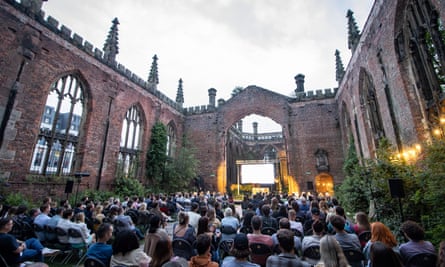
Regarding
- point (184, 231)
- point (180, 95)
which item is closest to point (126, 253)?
point (184, 231)

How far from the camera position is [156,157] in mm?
15875

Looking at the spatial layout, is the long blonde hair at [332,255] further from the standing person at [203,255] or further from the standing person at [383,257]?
the standing person at [203,255]

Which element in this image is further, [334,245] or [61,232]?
[61,232]

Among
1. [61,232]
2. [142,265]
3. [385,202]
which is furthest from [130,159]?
[385,202]

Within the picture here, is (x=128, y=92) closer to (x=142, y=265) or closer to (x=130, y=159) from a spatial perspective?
(x=130, y=159)

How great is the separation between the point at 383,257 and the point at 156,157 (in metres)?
15.4

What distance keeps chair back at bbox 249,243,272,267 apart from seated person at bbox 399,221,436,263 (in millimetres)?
1721

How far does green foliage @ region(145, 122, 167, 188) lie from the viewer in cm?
1548

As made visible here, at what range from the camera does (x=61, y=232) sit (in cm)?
428

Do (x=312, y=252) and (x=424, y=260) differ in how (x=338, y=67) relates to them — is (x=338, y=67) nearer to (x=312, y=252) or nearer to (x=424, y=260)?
(x=424, y=260)

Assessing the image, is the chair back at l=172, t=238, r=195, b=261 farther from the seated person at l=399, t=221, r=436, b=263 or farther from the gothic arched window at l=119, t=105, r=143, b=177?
the gothic arched window at l=119, t=105, r=143, b=177

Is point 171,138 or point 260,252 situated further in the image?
point 171,138

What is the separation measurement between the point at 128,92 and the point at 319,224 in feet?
48.1

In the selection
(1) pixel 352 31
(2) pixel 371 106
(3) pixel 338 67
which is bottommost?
(2) pixel 371 106
